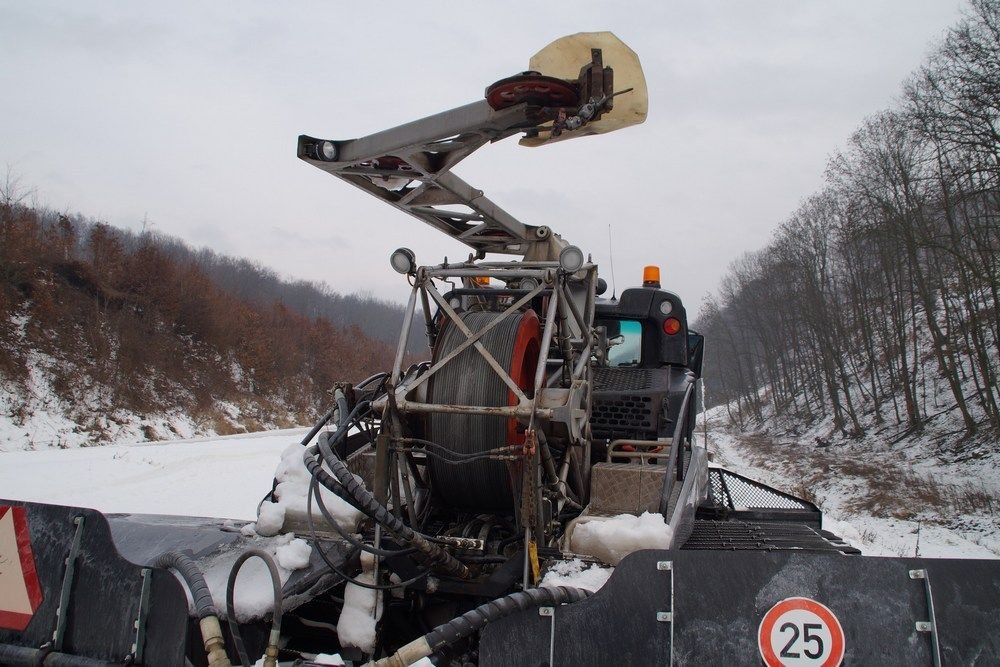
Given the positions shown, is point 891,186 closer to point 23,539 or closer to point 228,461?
point 228,461

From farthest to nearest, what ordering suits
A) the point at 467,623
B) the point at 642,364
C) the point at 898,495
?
the point at 898,495 → the point at 642,364 → the point at 467,623

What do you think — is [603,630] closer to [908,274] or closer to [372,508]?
[372,508]

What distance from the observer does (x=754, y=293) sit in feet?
189

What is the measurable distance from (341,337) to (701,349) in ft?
139

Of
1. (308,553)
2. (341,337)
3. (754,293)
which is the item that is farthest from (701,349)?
(754,293)

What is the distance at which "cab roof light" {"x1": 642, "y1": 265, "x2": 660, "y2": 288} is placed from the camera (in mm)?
7289

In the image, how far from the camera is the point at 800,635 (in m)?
2.66

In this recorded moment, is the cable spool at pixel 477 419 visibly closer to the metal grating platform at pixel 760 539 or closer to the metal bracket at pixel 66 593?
the metal grating platform at pixel 760 539

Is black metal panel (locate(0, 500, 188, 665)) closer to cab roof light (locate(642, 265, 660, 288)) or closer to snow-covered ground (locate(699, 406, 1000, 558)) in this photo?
cab roof light (locate(642, 265, 660, 288))

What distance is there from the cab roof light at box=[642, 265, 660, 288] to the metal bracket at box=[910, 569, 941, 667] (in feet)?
15.9

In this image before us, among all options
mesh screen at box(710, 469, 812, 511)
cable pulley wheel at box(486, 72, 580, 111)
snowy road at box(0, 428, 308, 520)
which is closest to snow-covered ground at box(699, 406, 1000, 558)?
mesh screen at box(710, 469, 812, 511)

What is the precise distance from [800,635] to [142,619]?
281cm

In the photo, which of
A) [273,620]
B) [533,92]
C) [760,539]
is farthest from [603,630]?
[533,92]

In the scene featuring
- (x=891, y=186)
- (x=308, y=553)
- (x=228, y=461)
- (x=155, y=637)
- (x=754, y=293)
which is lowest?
(x=155, y=637)
